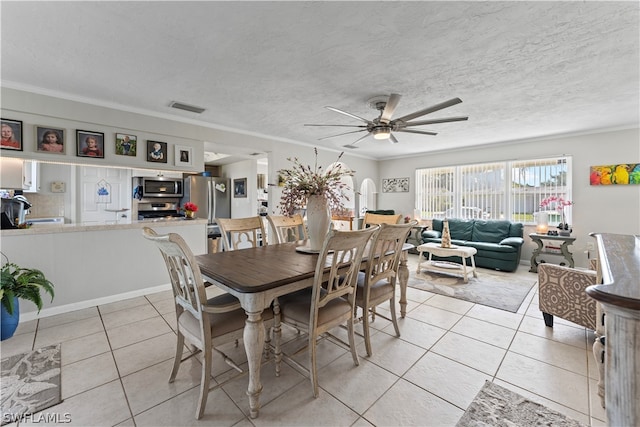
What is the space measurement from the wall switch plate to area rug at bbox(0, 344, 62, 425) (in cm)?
380

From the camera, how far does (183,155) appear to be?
12.6ft

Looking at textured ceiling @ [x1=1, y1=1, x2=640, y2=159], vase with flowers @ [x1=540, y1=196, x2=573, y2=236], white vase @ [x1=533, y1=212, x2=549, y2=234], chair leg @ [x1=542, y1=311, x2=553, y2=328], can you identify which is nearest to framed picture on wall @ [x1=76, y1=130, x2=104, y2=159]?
textured ceiling @ [x1=1, y1=1, x2=640, y2=159]

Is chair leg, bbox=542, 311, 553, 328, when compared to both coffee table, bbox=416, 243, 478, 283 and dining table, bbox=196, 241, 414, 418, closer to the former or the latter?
coffee table, bbox=416, 243, 478, 283

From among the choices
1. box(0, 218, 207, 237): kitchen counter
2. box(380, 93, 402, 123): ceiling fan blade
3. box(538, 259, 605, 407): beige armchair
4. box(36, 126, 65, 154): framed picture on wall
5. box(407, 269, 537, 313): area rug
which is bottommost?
box(407, 269, 537, 313): area rug

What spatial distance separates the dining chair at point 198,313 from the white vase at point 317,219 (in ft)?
2.57

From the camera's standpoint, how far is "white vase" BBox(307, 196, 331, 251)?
2246 millimetres

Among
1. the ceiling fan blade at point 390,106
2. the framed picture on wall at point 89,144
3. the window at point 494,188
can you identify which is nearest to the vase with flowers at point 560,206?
the window at point 494,188

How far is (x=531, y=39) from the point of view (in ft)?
6.50

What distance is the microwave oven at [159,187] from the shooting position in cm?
516

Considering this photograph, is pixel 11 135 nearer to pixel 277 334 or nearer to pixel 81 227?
pixel 81 227

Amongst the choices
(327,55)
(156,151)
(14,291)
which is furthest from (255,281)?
(156,151)

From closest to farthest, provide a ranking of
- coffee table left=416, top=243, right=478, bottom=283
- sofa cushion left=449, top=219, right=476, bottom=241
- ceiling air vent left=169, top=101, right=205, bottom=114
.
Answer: ceiling air vent left=169, top=101, right=205, bottom=114 < coffee table left=416, top=243, right=478, bottom=283 < sofa cushion left=449, top=219, right=476, bottom=241

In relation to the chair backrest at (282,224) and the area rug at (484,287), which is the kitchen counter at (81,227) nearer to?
the chair backrest at (282,224)

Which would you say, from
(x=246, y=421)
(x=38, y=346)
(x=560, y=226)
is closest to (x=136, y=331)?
(x=38, y=346)
